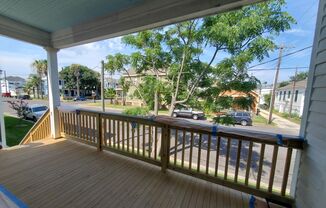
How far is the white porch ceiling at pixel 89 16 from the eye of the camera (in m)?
1.94

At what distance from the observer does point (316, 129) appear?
135cm

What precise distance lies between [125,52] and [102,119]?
2419 millimetres

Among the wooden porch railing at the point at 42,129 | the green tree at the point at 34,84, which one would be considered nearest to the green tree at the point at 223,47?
the wooden porch railing at the point at 42,129

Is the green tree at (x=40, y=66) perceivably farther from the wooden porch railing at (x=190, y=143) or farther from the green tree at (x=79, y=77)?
the wooden porch railing at (x=190, y=143)

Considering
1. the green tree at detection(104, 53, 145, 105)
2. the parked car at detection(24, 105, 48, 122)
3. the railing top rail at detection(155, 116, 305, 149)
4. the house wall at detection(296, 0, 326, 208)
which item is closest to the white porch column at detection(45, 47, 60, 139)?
the green tree at detection(104, 53, 145, 105)

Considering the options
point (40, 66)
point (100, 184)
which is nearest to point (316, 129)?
point (100, 184)

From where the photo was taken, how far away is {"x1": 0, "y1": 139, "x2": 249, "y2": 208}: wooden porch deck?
177 centimetres

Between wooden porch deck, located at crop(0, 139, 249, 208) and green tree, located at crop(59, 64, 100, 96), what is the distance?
101 ft

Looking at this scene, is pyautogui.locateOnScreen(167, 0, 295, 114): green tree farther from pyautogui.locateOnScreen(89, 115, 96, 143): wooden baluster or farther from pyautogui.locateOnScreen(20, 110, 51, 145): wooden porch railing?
pyautogui.locateOnScreen(20, 110, 51, 145): wooden porch railing

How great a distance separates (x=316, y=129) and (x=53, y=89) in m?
4.54

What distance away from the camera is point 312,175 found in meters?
1.37

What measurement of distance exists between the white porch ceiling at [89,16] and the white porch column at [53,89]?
0.28 m

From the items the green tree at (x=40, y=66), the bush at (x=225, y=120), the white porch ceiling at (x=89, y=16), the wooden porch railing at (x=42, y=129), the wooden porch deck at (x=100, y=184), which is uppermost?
the green tree at (x=40, y=66)

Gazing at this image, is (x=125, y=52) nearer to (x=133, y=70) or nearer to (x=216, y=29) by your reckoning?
(x=133, y=70)
